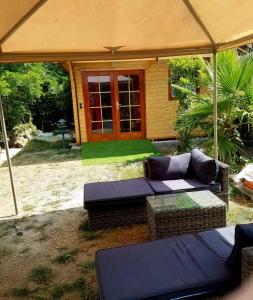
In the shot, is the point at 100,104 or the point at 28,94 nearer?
the point at 100,104

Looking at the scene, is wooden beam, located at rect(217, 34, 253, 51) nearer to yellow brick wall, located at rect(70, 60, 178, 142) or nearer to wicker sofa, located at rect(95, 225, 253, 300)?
wicker sofa, located at rect(95, 225, 253, 300)

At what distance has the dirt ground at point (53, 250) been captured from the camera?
285 centimetres

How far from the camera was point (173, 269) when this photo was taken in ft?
7.27

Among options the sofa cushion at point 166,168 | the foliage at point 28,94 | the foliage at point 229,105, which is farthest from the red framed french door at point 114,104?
the sofa cushion at point 166,168

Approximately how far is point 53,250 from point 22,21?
8.52 ft

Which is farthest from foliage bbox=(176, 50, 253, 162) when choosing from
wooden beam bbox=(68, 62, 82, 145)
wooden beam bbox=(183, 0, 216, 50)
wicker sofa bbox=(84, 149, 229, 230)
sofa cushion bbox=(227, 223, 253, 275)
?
wooden beam bbox=(68, 62, 82, 145)

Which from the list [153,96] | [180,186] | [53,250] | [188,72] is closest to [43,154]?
[153,96]

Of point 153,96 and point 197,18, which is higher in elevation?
point 197,18

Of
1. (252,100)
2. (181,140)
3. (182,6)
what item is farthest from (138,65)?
(182,6)

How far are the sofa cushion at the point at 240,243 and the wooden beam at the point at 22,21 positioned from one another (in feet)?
9.14

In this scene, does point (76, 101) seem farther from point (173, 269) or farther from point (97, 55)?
point (173, 269)

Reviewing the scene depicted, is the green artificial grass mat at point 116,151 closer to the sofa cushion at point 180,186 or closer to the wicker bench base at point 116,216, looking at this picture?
the sofa cushion at point 180,186

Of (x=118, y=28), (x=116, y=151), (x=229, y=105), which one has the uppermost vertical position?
(x=118, y=28)

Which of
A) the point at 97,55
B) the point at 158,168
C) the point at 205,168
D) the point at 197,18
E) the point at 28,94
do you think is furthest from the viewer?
the point at 28,94
